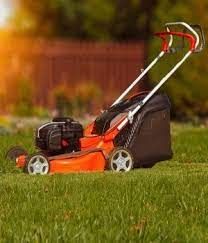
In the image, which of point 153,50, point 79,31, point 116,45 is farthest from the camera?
point 79,31

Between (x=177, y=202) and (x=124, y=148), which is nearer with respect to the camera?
(x=177, y=202)

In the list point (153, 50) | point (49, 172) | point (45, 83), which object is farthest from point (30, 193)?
point (45, 83)

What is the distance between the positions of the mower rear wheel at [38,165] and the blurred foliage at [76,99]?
41.1 feet

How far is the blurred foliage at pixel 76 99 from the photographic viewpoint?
2247cm

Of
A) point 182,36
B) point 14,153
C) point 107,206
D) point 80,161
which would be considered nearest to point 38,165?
point 80,161

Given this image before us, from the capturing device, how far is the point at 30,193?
8227mm

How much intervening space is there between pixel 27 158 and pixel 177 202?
215 cm

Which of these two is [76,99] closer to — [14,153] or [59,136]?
[14,153]

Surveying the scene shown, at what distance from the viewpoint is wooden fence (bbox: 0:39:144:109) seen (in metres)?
24.6

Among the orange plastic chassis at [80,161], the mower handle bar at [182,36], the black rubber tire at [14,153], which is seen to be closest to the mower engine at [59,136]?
the orange plastic chassis at [80,161]

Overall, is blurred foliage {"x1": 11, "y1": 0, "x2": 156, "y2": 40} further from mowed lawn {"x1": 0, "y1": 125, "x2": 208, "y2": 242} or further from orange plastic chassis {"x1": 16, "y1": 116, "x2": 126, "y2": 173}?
mowed lawn {"x1": 0, "y1": 125, "x2": 208, "y2": 242}

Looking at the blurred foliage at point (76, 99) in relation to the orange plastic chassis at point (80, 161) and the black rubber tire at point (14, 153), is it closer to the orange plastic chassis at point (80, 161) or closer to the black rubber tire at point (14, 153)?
the black rubber tire at point (14, 153)

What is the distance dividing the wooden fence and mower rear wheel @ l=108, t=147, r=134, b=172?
14.7 m

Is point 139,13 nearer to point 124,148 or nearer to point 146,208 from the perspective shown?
point 124,148
